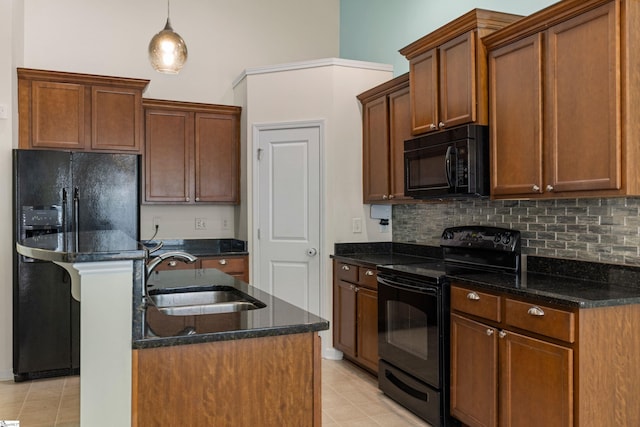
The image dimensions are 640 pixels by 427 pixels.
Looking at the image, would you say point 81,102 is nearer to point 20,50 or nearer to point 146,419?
point 20,50

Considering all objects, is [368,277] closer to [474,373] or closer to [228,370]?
[474,373]

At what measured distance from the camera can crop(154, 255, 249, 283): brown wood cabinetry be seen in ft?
15.0

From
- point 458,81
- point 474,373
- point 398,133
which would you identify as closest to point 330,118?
point 398,133

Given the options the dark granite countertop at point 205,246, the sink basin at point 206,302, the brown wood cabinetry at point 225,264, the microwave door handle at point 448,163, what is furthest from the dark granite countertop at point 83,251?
the dark granite countertop at point 205,246

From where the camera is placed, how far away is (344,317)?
4.21 m

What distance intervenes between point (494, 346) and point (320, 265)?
82.5 inches

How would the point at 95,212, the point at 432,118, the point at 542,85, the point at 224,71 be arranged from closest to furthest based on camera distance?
the point at 542,85
the point at 432,118
the point at 95,212
the point at 224,71

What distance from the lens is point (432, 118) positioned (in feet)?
10.9

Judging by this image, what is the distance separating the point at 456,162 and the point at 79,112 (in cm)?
307

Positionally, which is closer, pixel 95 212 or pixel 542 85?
pixel 542 85

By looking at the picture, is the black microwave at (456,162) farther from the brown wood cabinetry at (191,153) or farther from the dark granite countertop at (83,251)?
the brown wood cabinetry at (191,153)

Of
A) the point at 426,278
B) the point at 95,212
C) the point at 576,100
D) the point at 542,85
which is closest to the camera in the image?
the point at 576,100

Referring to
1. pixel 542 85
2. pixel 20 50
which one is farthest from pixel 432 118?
pixel 20 50

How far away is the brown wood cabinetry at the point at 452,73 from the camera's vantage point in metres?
2.94
